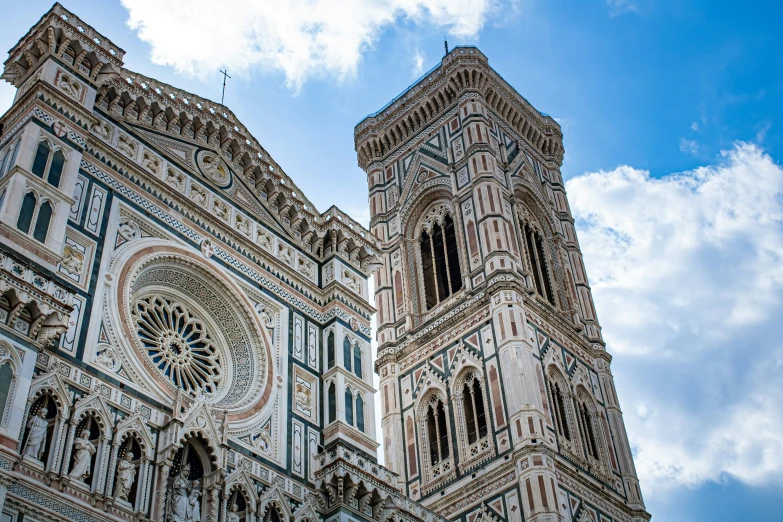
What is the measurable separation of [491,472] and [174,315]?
10128 millimetres

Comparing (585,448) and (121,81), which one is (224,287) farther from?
(585,448)

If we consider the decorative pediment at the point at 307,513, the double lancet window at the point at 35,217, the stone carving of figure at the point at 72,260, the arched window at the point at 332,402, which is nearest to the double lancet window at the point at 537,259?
the arched window at the point at 332,402

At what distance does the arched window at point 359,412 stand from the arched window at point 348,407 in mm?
141

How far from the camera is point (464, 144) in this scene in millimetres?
31312

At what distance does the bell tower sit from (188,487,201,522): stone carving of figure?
413 inches

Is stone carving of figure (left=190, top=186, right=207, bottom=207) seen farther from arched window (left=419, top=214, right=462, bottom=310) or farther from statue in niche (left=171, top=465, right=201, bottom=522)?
arched window (left=419, top=214, right=462, bottom=310)

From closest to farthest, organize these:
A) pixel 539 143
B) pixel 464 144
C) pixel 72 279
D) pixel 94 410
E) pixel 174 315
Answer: pixel 94 410, pixel 72 279, pixel 174 315, pixel 464 144, pixel 539 143

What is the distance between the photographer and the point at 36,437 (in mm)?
11930

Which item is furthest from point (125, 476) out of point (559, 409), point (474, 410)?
point (559, 409)

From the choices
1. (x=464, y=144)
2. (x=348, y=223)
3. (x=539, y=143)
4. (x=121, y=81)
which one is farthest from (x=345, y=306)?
(x=539, y=143)

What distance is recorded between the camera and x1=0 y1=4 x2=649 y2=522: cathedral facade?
→ 42.1 ft

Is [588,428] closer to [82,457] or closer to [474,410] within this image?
[474,410]

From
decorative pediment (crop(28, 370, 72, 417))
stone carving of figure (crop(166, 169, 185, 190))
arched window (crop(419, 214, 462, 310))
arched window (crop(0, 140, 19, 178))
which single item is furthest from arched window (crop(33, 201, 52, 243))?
arched window (crop(419, 214, 462, 310))

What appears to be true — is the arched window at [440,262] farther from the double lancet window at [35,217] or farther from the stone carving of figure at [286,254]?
the double lancet window at [35,217]
